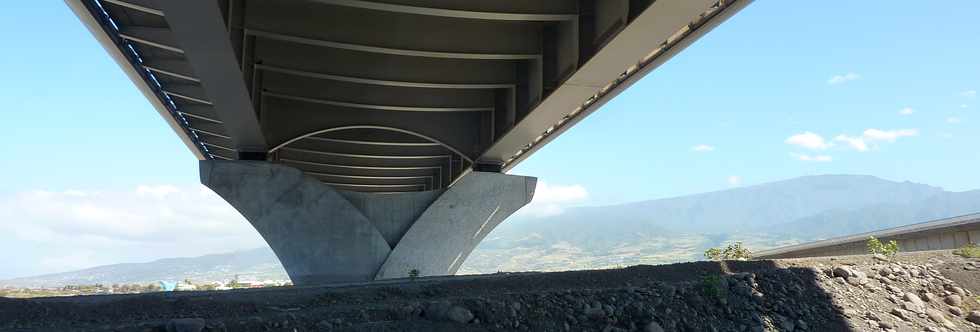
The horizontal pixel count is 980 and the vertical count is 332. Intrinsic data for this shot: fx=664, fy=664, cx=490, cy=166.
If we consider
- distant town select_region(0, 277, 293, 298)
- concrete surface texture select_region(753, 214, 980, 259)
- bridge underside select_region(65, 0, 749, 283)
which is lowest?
distant town select_region(0, 277, 293, 298)

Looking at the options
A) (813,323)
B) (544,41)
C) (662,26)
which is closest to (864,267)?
(813,323)

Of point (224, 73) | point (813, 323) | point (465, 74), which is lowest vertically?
point (813, 323)

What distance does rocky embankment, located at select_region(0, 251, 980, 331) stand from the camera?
222 inches

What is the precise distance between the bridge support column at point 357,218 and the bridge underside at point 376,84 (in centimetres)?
6

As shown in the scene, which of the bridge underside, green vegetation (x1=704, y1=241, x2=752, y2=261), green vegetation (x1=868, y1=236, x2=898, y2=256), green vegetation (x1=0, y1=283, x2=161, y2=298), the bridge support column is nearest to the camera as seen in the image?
green vegetation (x1=868, y1=236, x2=898, y2=256)

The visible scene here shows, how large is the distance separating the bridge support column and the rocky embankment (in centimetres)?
1647

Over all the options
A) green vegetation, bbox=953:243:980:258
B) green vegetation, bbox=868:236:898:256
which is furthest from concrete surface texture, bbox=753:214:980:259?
green vegetation, bbox=953:243:980:258

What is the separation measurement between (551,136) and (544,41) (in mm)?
6772

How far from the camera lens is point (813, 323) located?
262 inches

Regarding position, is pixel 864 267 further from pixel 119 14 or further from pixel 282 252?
pixel 282 252

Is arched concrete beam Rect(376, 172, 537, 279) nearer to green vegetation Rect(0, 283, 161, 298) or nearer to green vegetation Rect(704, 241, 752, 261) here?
green vegetation Rect(0, 283, 161, 298)

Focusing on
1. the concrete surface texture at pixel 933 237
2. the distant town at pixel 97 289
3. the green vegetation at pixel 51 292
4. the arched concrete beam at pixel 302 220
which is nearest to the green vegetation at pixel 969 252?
the concrete surface texture at pixel 933 237

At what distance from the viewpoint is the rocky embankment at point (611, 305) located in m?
5.64

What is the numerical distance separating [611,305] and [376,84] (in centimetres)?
1578
